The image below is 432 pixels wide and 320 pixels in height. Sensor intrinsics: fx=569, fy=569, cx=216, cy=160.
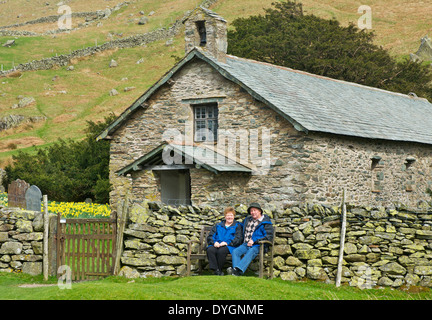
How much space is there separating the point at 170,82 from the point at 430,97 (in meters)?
25.8

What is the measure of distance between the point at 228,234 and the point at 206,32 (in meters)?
10.6

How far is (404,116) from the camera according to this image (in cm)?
2492

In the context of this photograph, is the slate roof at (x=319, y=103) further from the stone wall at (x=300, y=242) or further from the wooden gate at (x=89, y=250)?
the wooden gate at (x=89, y=250)

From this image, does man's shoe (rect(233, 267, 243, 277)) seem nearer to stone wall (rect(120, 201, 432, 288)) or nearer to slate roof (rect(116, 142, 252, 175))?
stone wall (rect(120, 201, 432, 288))

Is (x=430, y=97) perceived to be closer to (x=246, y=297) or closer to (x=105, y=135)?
(x=105, y=135)

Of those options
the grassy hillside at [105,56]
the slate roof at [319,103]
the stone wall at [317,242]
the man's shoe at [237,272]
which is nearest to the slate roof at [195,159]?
the slate roof at [319,103]

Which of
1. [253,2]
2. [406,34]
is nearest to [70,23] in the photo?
[253,2]

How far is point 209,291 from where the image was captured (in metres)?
9.22

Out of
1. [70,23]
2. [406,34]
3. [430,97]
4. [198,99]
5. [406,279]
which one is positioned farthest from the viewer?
[70,23]

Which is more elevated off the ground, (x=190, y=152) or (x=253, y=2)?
(x=253, y=2)

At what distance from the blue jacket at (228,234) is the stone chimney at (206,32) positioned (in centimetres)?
971

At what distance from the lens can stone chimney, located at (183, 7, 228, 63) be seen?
2019 centimetres

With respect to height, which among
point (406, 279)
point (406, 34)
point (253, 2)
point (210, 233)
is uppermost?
point (253, 2)

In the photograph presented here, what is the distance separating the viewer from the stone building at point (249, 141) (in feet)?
58.3
